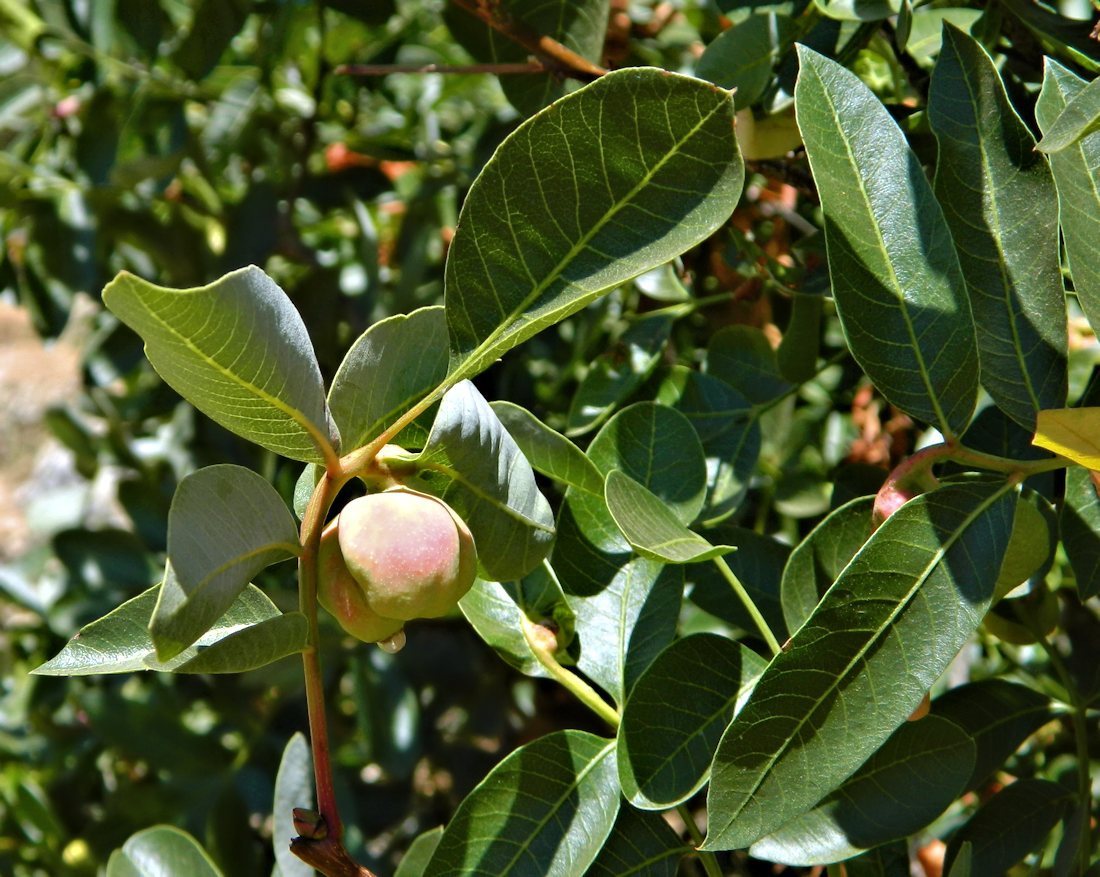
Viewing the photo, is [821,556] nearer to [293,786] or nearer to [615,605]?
[615,605]

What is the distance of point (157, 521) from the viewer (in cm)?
130

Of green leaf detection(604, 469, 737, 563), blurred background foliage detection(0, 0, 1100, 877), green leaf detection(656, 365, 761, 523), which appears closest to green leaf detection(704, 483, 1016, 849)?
green leaf detection(604, 469, 737, 563)

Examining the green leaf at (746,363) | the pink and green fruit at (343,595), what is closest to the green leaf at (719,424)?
the green leaf at (746,363)

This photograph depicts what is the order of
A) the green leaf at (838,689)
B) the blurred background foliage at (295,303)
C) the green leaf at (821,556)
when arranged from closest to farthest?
the green leaf at (838,689) < the green leaf at (821,556) < the blurred background foliage at (295,303)

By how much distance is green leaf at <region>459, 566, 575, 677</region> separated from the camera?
63 cm

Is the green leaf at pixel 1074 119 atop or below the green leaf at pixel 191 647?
atop

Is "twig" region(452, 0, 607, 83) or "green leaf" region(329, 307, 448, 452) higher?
"twig" region(452, 0, 607, 83)

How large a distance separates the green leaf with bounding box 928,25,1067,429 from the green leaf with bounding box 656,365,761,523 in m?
0.23

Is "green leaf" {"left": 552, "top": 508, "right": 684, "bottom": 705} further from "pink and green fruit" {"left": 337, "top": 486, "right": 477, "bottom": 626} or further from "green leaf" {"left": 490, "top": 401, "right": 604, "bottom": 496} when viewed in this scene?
"pink and green fruit" {"left": 337, "top": 486, "right": 477, "bottom": 626}

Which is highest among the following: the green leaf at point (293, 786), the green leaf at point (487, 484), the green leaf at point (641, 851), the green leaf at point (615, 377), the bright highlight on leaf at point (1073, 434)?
the bright highlight on leaf at point (1073, 434)

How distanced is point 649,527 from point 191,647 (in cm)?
20

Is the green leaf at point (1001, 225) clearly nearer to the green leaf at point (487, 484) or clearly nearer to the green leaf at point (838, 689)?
the green leaf at point (838, 689)

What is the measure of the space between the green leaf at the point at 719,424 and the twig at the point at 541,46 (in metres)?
0.21

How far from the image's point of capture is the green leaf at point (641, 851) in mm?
591
